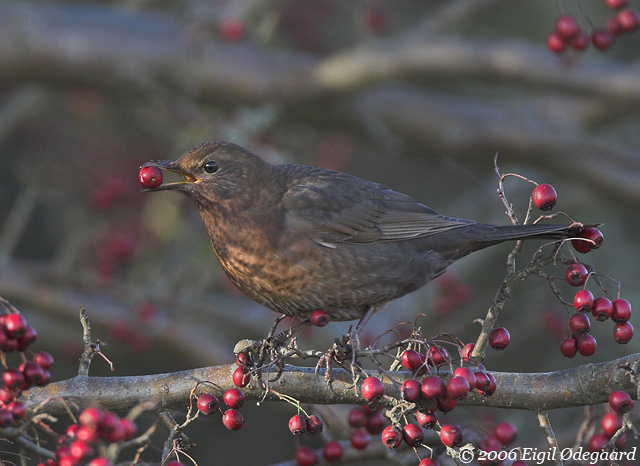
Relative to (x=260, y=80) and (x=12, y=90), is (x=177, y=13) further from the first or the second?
(x=12, y=90)

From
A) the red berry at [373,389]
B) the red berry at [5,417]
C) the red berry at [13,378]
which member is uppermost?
the red berry at [13,378]

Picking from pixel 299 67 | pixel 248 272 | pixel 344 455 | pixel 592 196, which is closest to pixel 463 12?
pixel 299 67

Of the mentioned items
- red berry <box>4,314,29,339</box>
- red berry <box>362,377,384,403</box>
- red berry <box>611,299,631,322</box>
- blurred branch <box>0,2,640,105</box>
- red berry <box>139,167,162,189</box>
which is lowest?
red berry <box>362,377,384,403</box>

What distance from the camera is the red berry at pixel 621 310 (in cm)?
285

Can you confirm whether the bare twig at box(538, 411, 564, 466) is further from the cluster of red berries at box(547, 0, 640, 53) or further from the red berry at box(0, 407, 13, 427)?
the cluster of red berries at box(547, 0, 640, 53)

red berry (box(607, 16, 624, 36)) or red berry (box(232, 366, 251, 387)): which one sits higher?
red berry (box(607, 16, 624, 36))

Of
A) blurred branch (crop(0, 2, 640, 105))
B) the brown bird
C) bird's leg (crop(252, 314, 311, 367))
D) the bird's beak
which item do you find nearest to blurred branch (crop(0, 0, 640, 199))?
blurred branch (crop(0, 2, 640, 105))

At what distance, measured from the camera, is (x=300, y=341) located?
5855 millimetres

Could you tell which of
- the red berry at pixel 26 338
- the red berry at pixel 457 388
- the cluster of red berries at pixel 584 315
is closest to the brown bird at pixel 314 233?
the cluster of red berries at pixel 584 315

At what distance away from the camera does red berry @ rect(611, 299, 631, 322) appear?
285cm

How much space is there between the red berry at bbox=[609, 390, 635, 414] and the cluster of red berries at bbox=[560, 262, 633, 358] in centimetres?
25

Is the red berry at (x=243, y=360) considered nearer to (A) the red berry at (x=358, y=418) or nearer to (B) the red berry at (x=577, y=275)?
(A) the red berry at (x=358, y=418)

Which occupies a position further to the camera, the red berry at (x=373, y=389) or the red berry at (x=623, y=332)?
the red berry at (x=623, y=332)

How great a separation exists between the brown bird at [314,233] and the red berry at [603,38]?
55.3 inches
